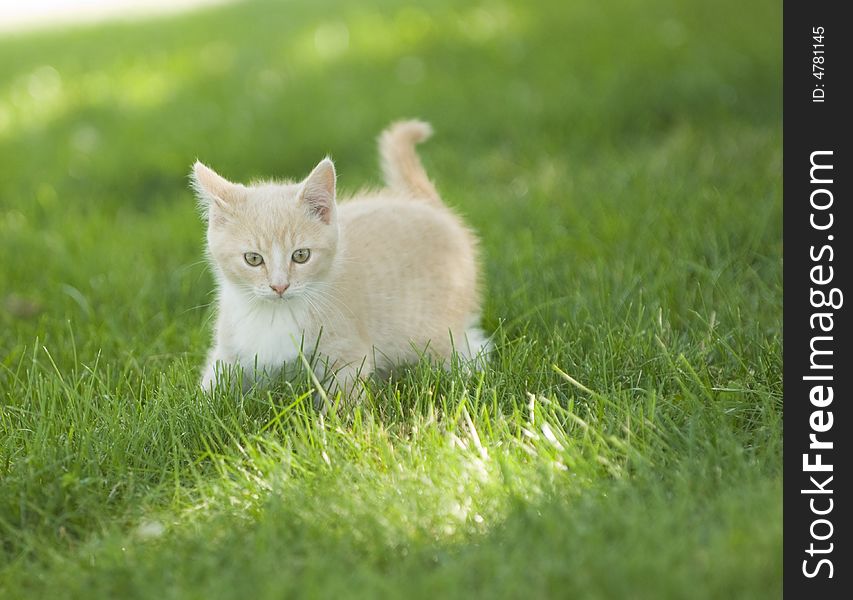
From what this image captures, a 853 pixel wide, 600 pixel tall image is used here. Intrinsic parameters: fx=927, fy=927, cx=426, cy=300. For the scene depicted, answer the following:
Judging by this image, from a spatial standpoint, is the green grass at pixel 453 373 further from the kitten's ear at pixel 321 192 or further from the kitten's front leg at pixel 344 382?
the kitten's ear at pixel 321 192

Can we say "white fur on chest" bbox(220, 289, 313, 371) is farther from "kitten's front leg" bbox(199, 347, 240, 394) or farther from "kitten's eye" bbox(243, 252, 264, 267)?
"kitten's eye" bbox(243, 252, 264, 267)

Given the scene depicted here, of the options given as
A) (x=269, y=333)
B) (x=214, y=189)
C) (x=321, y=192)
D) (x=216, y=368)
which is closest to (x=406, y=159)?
(x=321, y=192)

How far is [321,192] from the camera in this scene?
2.91 m

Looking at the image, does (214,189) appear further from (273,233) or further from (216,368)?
(216,368)

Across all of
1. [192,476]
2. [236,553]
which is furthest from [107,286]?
[236,553]

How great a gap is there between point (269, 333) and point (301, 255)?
269 mm

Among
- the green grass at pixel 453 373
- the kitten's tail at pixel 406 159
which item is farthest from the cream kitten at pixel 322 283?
the kitten's tail at pixel 406 159

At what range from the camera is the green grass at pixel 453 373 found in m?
2.09

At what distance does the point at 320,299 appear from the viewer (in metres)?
2.95

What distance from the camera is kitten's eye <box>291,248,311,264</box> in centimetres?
288

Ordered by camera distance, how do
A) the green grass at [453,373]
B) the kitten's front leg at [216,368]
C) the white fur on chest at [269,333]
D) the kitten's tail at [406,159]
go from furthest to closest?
the kitten's tail at [406,159], the white fur on chest at [269,333], the kitten's front leg at [216,368], the green grass at [453,373]

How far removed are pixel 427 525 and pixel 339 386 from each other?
73 cm

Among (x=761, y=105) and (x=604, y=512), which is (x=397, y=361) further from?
(x=761, y=105)

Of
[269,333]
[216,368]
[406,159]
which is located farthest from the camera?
[406,159]
